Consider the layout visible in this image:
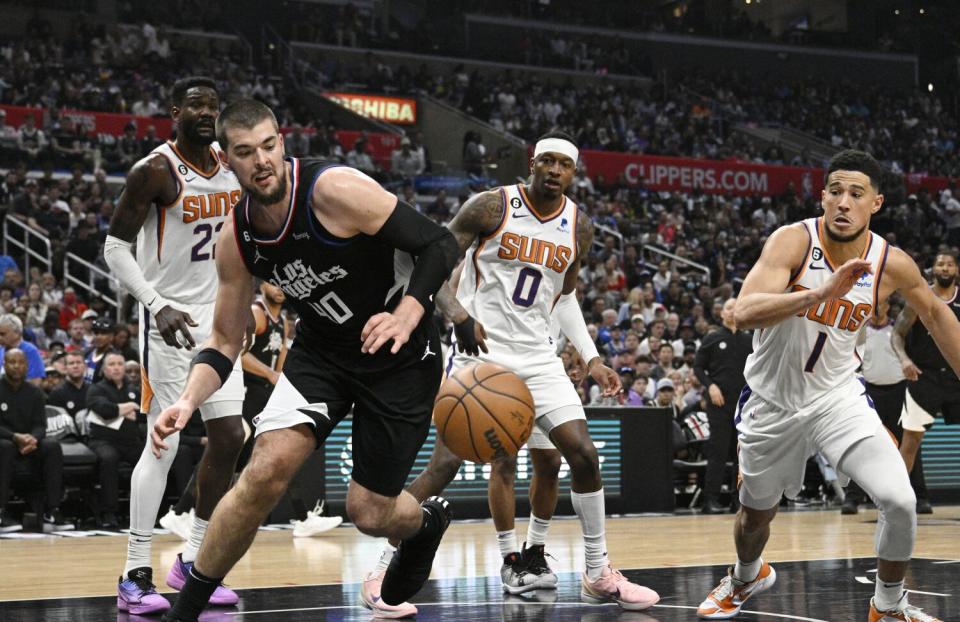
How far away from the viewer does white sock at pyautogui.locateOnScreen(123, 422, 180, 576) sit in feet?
19.4

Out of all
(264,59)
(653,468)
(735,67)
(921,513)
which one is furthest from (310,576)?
(735,67)

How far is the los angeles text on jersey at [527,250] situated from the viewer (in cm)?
671

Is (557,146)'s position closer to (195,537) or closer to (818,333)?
(818,333)

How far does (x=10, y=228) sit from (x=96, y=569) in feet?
36.3

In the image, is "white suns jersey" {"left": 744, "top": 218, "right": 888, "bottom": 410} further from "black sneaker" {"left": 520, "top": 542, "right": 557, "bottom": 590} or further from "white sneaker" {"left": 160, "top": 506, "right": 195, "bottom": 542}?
"white sneaker" {"left": 160, "top": 506, "right": 195, "bottom": 542}

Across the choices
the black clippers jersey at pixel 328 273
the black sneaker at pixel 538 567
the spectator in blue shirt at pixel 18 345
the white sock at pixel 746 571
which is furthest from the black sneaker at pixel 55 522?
the white sock at pixel 746 571

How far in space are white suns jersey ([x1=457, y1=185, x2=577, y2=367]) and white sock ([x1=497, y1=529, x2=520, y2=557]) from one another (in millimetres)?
1077

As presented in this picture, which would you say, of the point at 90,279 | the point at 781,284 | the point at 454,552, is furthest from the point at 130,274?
the point at 90,279

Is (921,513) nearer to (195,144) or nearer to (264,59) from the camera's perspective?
(195,144)

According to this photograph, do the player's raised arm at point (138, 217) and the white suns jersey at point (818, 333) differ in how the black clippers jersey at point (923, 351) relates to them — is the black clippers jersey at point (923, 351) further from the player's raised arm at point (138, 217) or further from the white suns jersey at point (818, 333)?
the player's raised arm at point (138, 217)

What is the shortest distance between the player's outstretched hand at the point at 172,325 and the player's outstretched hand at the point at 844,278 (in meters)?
2.87

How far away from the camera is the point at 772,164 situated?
30391mm

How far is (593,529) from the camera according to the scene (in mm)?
6336

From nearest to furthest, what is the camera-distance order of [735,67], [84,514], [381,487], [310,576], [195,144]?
[381,487], [195,144], [310,576], [84,514], [735,67]
